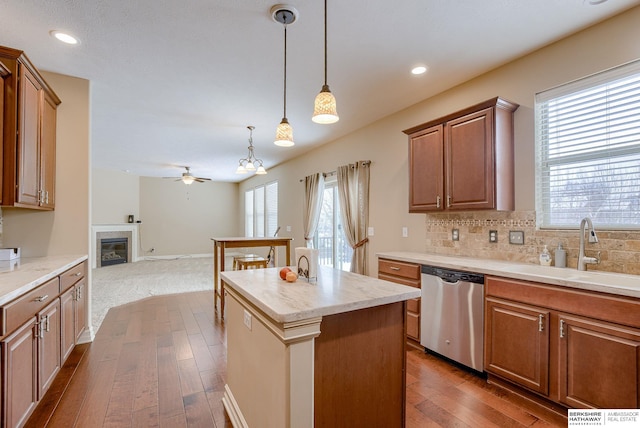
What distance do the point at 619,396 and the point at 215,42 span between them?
11.6ft

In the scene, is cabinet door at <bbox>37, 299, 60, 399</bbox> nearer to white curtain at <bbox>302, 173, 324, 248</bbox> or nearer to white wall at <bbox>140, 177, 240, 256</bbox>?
white curtain at <bbox>302, 173, 324, 248</bbox>

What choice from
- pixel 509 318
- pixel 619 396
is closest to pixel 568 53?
pixel 509 318

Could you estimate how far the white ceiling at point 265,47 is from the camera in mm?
2043

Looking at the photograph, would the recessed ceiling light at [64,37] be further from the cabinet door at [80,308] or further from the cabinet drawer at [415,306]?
the cabinet drawer at [415,306]

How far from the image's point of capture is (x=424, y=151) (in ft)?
10.5

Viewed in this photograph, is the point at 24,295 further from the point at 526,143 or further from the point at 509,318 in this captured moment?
the point at 526,143

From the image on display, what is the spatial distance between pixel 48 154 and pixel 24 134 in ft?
1.65

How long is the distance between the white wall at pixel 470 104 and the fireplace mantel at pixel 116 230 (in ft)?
19.8

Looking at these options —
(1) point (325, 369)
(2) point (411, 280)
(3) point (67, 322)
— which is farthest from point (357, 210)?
(3) point (67, 322)

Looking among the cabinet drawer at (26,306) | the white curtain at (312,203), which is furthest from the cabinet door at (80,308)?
the white curtain at (312,203)

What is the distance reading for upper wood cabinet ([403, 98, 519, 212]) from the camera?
8.49ft

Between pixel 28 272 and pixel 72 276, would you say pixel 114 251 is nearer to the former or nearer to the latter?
pixel 72 276

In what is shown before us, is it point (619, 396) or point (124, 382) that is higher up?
point (619, 396)

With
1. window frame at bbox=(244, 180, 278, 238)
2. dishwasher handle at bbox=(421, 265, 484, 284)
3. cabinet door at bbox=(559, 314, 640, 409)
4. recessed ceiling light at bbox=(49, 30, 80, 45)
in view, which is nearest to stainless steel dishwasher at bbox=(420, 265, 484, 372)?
dishwasher handle at bbox=(421, 265, 484, 284)
